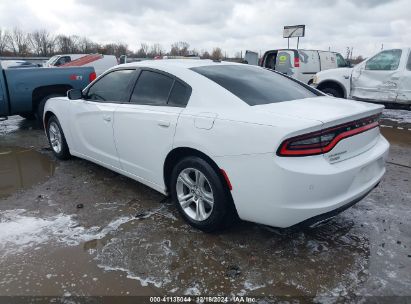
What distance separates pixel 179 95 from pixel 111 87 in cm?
126

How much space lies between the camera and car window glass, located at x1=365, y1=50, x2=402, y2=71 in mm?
8328

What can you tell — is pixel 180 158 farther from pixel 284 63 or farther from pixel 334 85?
pixel 284 63

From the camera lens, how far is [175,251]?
Result: 2975 millimetres

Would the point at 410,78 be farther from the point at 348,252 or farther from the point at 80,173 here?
the point at 80,173

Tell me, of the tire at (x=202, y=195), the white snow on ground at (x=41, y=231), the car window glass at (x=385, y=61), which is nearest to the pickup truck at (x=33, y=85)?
the white snow on ground at (x=41, y=231)

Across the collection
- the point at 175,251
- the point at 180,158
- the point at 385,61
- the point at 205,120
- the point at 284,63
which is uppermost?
the point at 385,61

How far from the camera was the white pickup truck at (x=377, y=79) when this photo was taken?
8.20m

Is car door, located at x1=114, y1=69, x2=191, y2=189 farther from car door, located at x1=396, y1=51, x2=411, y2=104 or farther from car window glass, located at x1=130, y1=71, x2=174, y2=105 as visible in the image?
car door, located at x1=396, y1=51, x2=411, y2=104

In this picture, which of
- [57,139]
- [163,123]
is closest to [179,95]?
[163,123]

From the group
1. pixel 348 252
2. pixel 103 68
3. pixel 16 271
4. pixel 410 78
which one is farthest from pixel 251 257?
pixel 103 68

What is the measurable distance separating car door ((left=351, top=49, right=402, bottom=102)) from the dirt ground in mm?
4877

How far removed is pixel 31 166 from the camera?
5289 millimetres

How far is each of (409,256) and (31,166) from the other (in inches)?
194

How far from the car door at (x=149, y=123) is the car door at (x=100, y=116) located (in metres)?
0.17
